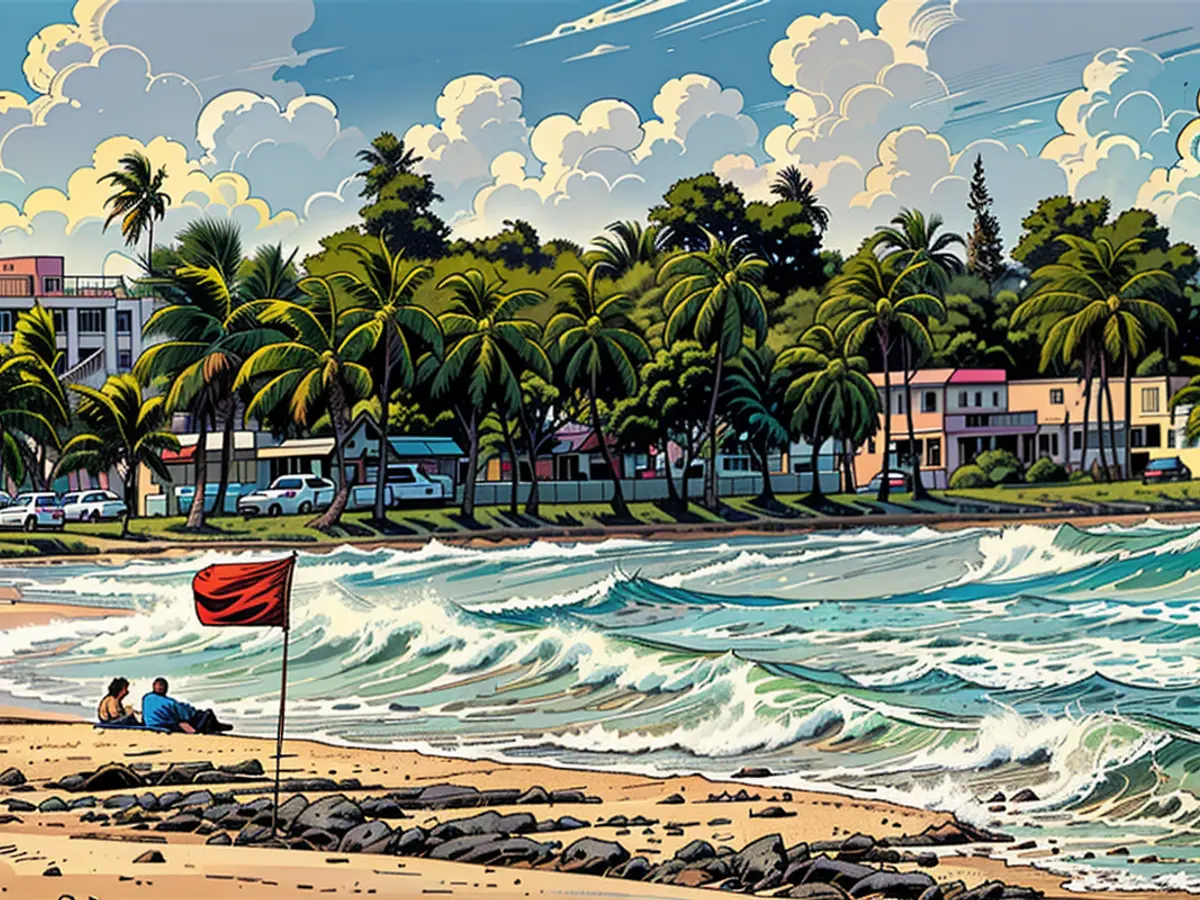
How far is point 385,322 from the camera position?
29922 mm

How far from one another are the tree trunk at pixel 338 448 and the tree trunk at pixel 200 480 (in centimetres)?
166

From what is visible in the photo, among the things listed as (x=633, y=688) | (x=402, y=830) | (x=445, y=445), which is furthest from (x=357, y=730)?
(x=445, y=445)

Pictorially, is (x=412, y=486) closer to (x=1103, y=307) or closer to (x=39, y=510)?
(x=39, y=510)

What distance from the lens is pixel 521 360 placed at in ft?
104

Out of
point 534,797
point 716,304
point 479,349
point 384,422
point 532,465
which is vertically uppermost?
point 716,304

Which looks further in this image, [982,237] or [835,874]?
[982,237]

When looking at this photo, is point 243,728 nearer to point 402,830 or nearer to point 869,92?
point 402,830

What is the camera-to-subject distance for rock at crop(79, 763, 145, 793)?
1527 centimetres

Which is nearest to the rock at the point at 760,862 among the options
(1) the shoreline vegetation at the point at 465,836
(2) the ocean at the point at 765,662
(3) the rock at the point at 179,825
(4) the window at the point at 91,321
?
(1) the shoreline vegetation at the point at 465,836

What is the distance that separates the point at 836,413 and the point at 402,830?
20.1 m

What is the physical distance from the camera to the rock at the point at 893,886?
11.7 meters

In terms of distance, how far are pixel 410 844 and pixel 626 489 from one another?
19.7 metres

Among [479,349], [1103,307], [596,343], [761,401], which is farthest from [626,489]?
[1103,307]

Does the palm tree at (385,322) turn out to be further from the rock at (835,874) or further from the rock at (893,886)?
the rock at (893,886)
